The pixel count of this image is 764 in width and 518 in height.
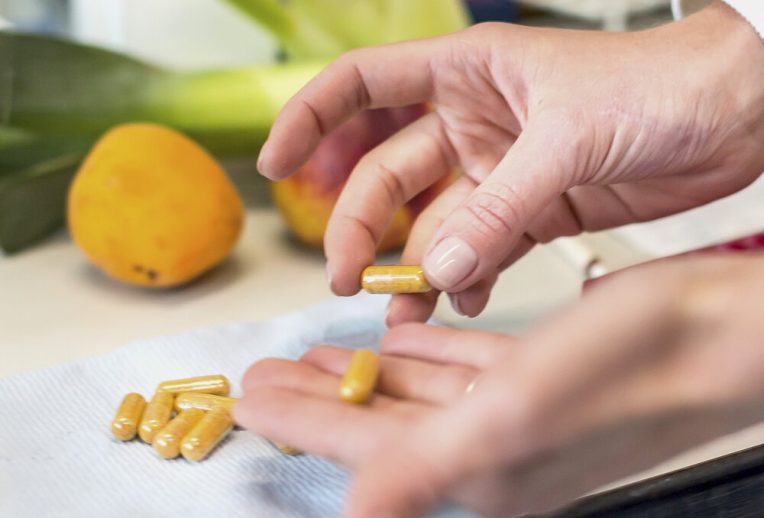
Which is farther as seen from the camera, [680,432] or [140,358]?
[140,358]

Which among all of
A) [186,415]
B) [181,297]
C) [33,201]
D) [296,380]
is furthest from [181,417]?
[33,201]

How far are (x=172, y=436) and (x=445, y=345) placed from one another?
6.2 inches

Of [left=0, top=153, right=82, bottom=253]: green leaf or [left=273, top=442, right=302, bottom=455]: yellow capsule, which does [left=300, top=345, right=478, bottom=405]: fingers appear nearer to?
[left=273, top=442, right=302, bottom=455]: yellow capsule

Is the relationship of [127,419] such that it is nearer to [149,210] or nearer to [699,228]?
[149,210]

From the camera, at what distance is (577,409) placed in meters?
0.32

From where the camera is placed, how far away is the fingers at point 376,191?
0.55 m

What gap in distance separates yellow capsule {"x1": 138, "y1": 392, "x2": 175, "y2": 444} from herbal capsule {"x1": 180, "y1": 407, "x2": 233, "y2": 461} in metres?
0.02

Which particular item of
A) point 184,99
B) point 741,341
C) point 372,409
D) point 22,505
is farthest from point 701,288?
point 184,99

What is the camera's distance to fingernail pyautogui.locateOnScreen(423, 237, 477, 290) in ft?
1.62

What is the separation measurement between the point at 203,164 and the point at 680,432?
0.47 m

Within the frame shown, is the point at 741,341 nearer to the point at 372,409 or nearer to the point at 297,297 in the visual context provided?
the point at 372,409

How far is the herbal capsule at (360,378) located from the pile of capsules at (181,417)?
0.32 ft

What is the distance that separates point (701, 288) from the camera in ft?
1.12

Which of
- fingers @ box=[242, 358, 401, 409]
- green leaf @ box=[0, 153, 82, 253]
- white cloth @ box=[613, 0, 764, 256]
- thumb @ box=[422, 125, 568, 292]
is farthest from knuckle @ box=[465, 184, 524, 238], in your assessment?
green leaf @ box=[0, 153, 82, 253]
